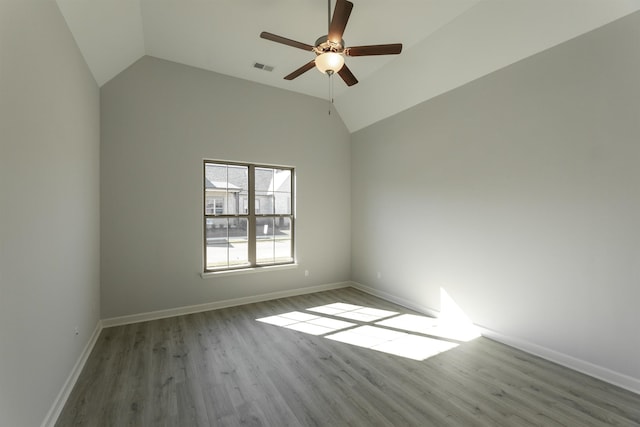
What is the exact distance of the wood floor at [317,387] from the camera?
6.84 feet

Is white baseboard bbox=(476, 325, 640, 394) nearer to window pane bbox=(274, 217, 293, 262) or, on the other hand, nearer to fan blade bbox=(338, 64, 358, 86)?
window pane bbox=(274, 217, 293, 262)

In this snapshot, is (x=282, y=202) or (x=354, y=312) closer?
(x=354, y=312)

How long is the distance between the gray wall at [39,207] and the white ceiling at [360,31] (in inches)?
21.2

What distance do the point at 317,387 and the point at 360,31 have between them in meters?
3.78

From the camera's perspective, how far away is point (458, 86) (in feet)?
12.1

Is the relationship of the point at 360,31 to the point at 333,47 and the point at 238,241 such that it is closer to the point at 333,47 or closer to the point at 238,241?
the point at 333,47

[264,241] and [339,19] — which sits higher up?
[339,19]

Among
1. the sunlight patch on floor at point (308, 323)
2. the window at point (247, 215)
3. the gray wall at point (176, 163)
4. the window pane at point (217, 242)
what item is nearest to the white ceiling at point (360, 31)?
the gray wall at point (176, 163)

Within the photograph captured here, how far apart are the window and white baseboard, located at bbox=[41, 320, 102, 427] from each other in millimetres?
1623

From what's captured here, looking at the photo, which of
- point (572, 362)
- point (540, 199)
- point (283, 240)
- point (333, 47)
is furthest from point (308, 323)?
point (333, 47)

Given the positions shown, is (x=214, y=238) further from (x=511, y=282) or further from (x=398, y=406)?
(x=511, y=282)

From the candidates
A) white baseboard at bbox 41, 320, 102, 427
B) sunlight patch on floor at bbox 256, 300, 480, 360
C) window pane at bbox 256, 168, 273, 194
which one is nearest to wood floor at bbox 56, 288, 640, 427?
white baseboard at bbox 41, 320, 102, 427

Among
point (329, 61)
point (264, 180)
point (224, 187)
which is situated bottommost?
point (224, 187)

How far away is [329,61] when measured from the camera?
8.27 feet
